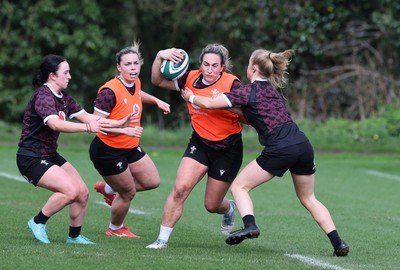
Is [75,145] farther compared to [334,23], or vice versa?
[334,23]

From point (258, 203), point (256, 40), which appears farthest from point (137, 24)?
point (258, 203)

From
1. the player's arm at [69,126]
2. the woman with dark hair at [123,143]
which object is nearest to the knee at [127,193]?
the woman with dark hair at [123,143]

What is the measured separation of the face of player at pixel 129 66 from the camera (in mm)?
9359

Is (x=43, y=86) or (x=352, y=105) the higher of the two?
(x=43, y=86)

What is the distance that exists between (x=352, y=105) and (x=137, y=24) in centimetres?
891

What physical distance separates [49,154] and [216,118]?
5.32 ft

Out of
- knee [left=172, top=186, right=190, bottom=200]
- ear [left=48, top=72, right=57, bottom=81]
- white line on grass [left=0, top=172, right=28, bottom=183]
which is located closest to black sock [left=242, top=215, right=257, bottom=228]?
knee [left=172, top=186, right=190, bottom=200]

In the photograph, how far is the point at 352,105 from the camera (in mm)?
25547

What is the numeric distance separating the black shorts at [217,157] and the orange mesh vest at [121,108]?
678mm

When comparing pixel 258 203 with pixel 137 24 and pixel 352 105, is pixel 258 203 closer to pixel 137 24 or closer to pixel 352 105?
pixel 352 105

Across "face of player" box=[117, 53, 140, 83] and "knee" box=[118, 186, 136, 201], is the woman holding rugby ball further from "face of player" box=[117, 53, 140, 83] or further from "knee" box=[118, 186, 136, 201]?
"knee" box=[118, 186, 136, 201]

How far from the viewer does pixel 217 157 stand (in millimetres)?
9094

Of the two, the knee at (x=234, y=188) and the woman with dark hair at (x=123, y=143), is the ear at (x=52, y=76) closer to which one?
the woman with dark hair at (x=123, y=143)

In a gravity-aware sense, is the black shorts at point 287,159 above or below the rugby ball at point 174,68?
below
